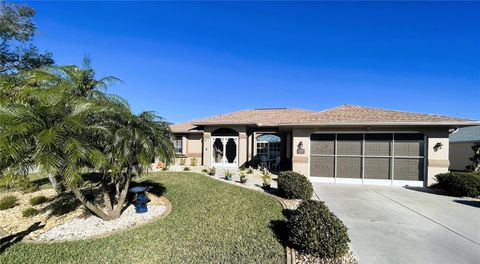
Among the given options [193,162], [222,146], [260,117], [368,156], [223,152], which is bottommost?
[193,162]

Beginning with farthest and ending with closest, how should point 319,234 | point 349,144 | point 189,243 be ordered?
point 349,144 < point 189,243 < point 319,234

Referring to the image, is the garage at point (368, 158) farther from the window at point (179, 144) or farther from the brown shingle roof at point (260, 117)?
the window at point (179, 144)

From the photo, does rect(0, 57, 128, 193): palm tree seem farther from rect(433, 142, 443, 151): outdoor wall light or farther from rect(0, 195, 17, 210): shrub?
rect(433, 142, 443, 151): outdoor wall light

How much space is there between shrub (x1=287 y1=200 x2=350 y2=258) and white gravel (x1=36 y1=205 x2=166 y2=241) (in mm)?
4963

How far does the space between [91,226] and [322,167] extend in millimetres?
11953

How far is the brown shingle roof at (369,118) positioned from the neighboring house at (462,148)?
446 inches

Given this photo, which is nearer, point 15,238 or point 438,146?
point 15,238

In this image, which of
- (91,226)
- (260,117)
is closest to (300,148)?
(260,117)

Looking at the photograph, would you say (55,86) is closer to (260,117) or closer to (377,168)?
(377,168)

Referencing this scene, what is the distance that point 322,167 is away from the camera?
14359mm

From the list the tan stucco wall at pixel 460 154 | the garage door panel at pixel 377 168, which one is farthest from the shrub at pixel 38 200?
the tan stucco wall at pixel 460 154

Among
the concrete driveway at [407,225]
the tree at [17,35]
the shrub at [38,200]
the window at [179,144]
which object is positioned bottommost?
the shrub at [38,200]

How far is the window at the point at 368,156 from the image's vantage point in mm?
13352

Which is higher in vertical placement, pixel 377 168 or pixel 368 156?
pixel 368 156
